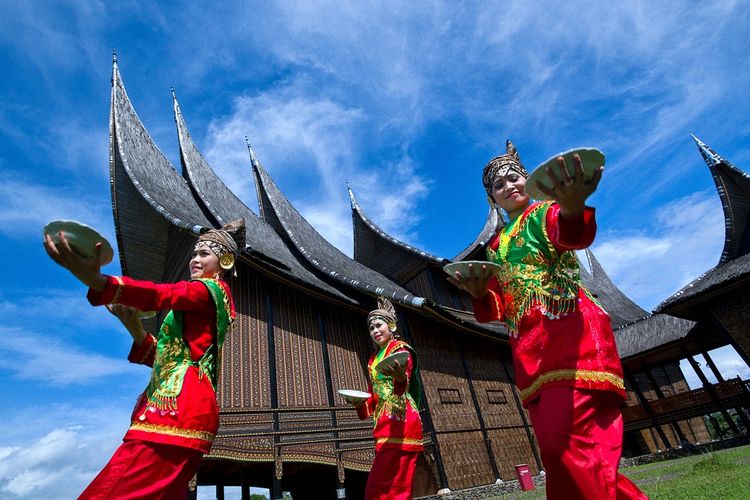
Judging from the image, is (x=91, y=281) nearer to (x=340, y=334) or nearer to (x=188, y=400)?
(x=188, y=400)

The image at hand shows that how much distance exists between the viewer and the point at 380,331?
13.3 ft

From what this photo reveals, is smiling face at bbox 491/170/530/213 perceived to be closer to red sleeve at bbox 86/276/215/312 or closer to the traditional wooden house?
red sleeve at bbox 86/276/215/312

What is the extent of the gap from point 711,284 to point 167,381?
1294cm

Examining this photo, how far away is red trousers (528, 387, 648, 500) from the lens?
4.45 feet

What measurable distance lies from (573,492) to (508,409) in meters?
11.0

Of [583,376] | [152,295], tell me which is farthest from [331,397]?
[583,376]

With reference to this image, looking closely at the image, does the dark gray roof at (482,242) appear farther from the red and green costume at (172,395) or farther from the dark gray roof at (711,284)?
the red and green costume at (172,395)

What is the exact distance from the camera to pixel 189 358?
81.4 inches

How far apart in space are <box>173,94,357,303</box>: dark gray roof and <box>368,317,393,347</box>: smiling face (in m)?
4.73

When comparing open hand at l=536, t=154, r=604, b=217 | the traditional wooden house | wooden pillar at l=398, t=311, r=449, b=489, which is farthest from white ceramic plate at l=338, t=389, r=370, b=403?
wooden pillar at l=398, t=311, r=449, b=489

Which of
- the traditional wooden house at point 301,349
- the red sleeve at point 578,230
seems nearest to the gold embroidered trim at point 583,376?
the red sleeve at point 578,230

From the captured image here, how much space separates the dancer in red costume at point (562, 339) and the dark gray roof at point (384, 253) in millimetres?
10458

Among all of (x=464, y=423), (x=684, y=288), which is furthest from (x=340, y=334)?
(x=684, y=288)

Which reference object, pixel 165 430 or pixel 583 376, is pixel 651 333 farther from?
pixel 165 430
